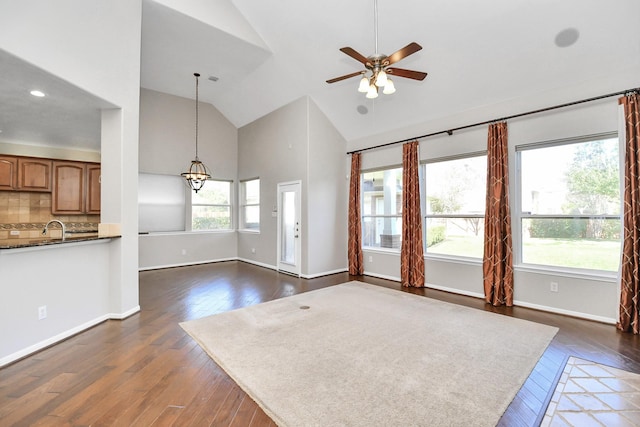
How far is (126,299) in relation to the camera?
12.3ft

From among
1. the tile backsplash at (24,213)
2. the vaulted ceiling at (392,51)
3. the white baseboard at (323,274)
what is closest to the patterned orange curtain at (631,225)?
the vaulted ceiling at (392,51)

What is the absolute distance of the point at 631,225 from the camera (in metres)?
3.33

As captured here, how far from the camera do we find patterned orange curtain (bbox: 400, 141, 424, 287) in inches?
212

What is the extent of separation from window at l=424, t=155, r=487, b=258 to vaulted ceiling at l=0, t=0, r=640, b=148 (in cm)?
86

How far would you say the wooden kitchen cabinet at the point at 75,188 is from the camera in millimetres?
5898

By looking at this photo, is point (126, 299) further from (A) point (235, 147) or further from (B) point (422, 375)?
(A) point (235, 147)

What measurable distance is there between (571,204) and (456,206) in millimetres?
1540

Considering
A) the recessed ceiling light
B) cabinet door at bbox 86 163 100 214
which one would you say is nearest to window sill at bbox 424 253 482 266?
the recessed ceiling light

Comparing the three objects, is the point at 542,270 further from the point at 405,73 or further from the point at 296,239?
the point at 296,239

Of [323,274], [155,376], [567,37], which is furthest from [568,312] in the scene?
[155,376]

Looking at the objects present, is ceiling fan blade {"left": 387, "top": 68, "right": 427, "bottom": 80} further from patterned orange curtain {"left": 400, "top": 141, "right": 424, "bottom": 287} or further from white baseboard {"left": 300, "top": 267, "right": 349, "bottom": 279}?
white baseboard {"left": 300, "top": 267, "right": 349, "bottom": 279}

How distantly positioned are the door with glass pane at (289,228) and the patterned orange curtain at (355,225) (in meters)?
1.20

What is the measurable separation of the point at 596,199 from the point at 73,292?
640 centimetres

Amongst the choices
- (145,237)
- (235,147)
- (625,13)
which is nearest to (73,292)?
(145,237)
